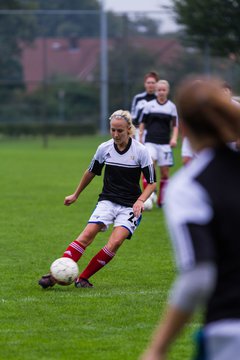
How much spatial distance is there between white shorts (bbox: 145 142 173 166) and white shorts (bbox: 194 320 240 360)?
38.4ft

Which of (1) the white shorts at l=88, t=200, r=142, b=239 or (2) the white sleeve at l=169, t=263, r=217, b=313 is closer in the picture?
(2) the white sleeve at l=169, t=263, r=217, b=313

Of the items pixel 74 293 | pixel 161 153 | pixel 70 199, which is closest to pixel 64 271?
pixel 74 293

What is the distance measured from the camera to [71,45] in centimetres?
4206

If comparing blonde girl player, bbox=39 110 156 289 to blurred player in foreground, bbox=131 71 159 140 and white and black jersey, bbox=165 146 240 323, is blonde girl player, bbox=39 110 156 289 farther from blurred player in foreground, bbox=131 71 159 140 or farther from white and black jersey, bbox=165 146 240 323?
blurred player in foreground, bbox=131 71 159 140

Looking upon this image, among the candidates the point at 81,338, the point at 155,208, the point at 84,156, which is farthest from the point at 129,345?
the point at 84,156

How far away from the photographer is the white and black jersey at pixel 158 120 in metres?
14.6

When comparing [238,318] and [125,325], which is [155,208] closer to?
[125,325]

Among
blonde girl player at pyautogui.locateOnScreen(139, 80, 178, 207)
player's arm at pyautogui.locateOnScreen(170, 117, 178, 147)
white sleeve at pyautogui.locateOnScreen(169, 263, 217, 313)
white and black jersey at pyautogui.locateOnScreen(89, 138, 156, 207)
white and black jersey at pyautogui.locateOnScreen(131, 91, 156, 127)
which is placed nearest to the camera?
white sleeve at pyautogui.locateOnScreen(169, 263, 217, 313)

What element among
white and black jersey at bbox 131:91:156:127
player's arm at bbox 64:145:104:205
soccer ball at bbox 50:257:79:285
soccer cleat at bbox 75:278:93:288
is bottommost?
white and black jersey at bbox 131:91:156:127

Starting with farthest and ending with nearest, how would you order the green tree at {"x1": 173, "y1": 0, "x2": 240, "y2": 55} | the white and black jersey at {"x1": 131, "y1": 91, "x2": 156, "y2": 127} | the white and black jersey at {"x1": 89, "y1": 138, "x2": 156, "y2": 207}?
the green tree at {"x1": 173, "y1": 0, "x2": 240, "y2": 55} → the white and black jersey at {"x1": 131, "y1": 91, "x2": 156, "y2": 127} → the white and black jersey at {"x1": 89, "y1": 138, "x2": 156, "y2": 207}

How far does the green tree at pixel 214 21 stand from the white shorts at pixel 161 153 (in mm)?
18806

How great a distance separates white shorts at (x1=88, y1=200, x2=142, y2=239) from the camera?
7762 millimetres

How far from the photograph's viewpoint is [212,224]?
2893 millimetres

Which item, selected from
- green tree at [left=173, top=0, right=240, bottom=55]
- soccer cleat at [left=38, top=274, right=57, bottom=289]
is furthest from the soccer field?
green tree at [left=173, top=0, right=240, bottom=55]
